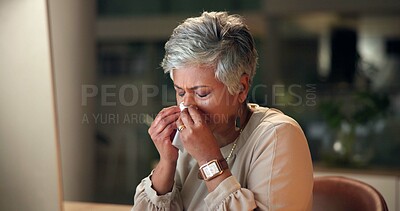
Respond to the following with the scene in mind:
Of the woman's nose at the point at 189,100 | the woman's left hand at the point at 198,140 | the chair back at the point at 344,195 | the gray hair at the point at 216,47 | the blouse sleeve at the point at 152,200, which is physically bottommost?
the chair back at the point at 344,195

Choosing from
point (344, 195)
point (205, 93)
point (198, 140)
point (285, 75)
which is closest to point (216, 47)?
point (205, 93)

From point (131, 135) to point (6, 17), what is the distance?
5.76ft

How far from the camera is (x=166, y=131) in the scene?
1293 mm

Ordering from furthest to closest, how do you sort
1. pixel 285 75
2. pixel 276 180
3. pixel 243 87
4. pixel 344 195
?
1. pixel 285 75
2. pixel 344 195
3. pixel 243 87
4. pixel 276 180

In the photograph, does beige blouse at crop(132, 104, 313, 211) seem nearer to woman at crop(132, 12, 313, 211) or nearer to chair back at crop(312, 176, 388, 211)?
woman at crop(132, 12, 313, 211)

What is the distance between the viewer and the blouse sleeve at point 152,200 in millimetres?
1341

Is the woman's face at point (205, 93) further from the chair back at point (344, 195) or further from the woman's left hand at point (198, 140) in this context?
the chair back at point (344, 195)

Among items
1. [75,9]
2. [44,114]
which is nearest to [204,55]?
[44,114]

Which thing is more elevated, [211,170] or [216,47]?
[216,47]

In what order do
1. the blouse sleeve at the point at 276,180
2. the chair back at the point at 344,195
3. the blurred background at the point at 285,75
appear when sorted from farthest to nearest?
1. the blurred background at the point at 285,75
2. the chair back at the point at 344,195
3. the blouse sleeve at the point at 276,180

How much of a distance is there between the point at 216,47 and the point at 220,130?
253 millimetres

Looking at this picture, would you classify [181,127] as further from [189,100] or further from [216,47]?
[216,47]

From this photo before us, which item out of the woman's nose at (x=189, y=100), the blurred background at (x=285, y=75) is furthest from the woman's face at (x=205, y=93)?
the blurred background at (x=285, y=75)

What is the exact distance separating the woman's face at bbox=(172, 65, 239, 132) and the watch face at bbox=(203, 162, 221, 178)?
0.47 feet
